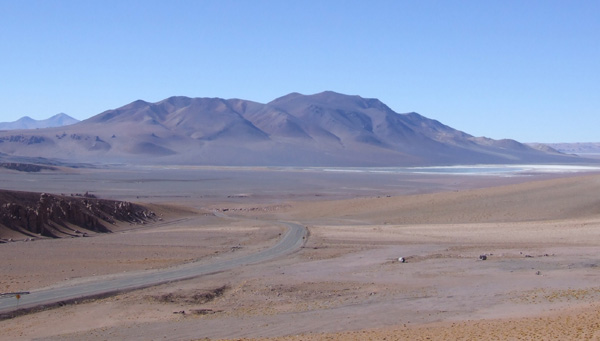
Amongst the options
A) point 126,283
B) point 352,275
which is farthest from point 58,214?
point 352,275

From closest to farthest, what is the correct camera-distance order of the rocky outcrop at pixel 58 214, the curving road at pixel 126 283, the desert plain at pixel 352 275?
the desert plain at pixel 352 275, the curving road at pixel 126 283, the rocky outcrop at pixel 58 214

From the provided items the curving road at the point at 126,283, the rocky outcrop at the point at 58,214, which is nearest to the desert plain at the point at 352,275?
the curving road at the point at 126,283

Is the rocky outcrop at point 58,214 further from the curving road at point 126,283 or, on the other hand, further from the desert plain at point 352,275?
the curving road at point 126,283

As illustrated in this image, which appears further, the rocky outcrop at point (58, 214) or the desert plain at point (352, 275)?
the rocky outcrop at point (58, 214)

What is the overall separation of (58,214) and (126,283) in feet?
52.1

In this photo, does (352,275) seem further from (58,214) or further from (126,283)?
Answer: (58,214)

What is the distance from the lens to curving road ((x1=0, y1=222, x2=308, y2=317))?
58.4ft

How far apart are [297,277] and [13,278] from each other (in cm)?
897

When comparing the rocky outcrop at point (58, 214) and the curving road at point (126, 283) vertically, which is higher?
the rocky outcrop at point (58, 214)

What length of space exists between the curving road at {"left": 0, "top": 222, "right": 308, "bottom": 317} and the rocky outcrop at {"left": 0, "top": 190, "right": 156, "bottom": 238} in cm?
1151

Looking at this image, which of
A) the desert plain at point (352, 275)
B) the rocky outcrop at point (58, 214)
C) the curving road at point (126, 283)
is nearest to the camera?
the desert plain at point (352, 275)

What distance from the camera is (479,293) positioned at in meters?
18.5

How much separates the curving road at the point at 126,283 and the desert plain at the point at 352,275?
411 millimetres

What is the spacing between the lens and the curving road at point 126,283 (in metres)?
17.8
